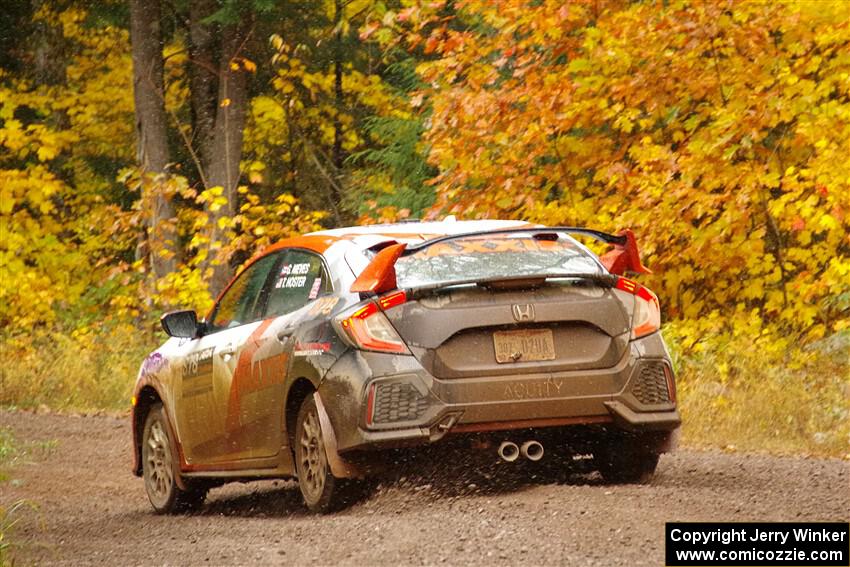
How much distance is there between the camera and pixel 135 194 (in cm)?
3183

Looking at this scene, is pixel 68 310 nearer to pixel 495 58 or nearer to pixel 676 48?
pixel 495 58

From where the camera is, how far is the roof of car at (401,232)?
8625 mm

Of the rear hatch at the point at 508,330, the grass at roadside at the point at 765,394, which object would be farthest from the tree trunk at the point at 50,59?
the rear hatch at the point at 508,330

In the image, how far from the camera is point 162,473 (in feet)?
34.2

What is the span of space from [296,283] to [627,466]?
2177 mm

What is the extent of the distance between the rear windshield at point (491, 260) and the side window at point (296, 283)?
22.1 inches

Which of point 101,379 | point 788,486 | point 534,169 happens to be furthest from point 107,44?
point 788,486

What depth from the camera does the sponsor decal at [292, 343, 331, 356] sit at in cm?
796

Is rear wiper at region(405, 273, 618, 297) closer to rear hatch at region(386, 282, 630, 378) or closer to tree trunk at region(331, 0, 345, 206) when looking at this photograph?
rear hatch at region(386, 282, 630, 378)

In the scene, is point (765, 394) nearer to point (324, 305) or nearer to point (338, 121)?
point (324, 305)

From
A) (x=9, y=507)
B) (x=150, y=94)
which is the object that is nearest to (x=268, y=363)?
(x=9, y=507)

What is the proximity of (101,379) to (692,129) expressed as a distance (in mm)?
8566

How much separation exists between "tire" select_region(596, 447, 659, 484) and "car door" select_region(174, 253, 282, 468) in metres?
2.12

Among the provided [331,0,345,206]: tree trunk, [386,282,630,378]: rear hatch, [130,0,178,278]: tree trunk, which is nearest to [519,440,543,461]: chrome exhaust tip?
[386,282,630,378]: rear hatch
